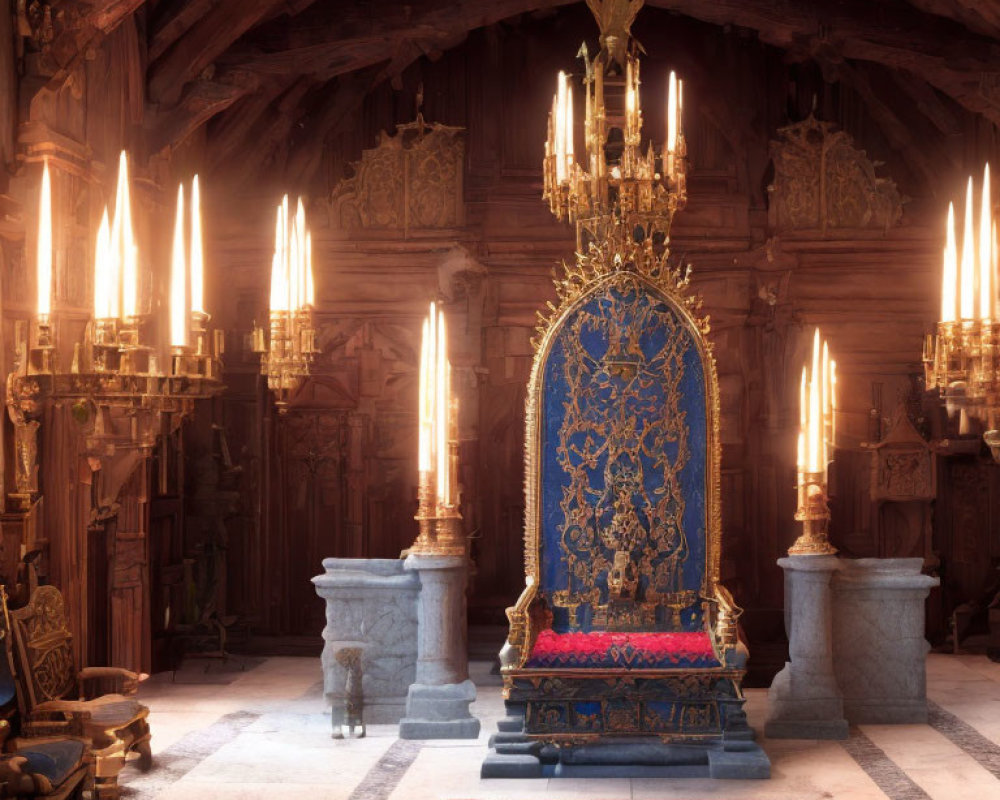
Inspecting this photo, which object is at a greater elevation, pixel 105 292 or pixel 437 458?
pixel 105 292

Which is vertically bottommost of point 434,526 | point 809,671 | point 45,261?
point 809,671

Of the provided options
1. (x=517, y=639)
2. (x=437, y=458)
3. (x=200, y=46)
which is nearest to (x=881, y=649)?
(x=517, y=639)

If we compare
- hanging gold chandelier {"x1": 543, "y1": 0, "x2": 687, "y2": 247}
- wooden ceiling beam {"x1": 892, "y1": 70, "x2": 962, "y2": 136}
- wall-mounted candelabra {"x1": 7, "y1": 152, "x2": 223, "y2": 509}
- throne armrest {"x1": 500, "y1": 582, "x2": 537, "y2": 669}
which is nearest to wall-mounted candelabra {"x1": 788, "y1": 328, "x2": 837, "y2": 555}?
hanging gold chandelier {"x1": 543, "y1": 0, "x2": 687, "y2": 247}

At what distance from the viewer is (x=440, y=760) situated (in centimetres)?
734

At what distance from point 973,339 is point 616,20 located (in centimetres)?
290

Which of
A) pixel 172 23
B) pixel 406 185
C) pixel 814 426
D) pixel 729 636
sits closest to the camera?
pixel 729 636

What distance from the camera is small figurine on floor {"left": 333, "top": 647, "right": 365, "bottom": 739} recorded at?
782cm

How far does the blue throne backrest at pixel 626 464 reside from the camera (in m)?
7.52

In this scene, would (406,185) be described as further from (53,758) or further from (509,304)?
(53,758)

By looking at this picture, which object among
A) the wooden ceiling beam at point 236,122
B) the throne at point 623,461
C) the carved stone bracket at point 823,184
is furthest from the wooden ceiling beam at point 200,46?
the carved stone bracket at point 823,184

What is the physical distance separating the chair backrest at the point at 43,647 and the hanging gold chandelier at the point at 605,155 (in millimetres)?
3199

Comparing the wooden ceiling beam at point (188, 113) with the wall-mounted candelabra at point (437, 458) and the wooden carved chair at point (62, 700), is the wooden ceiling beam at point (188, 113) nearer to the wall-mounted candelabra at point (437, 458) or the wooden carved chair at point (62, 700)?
the wall-mounted candelabra at point (437, 458)

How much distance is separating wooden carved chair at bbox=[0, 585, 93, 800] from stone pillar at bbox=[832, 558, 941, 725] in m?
4.11

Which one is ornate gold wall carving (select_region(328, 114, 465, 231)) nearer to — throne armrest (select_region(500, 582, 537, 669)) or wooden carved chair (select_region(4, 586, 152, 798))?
throne armrest (select_region(500, 582, 537, 669))
